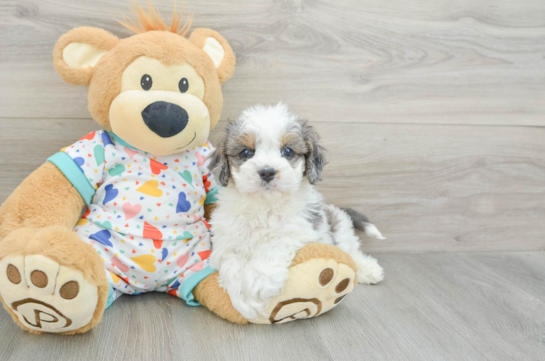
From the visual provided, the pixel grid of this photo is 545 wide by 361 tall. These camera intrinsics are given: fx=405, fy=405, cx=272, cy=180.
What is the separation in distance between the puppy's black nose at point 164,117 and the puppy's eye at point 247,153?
226mm

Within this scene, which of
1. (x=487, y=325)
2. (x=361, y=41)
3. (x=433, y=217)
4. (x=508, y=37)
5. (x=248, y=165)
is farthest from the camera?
(x=433, y=217)

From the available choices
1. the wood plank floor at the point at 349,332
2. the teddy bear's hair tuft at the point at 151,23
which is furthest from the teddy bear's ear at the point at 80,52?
the wood plank floor at the point at 349,332

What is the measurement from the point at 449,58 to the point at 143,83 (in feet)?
4.76

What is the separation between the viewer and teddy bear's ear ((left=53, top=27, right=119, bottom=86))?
1387mm

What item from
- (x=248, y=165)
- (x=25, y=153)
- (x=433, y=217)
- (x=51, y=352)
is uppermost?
(x=248, y=165)

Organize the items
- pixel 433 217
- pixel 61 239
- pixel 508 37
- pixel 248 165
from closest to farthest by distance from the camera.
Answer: pixel 61 239 < pixel 248 165 < pixel 508 37 < pixel 433 217

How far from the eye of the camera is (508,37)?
2008 millimetres

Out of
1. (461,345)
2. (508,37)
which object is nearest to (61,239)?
(461,345)

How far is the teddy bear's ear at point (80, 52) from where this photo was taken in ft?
4.55

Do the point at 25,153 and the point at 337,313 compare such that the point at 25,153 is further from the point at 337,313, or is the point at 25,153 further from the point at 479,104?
the point at 479,104

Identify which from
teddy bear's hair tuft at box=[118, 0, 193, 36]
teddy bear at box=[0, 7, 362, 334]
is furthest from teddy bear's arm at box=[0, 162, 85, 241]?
teddy bear's hair tuft at box=[118, 0, 193, 36]

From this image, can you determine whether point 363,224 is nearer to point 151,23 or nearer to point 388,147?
point 388,147

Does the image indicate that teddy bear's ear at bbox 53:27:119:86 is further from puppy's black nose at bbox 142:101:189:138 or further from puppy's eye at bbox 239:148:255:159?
puppy's eye at bbox 239:148:255:159

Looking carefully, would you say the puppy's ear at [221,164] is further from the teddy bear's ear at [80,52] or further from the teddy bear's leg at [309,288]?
the teddy bear's ear at [80,52]
